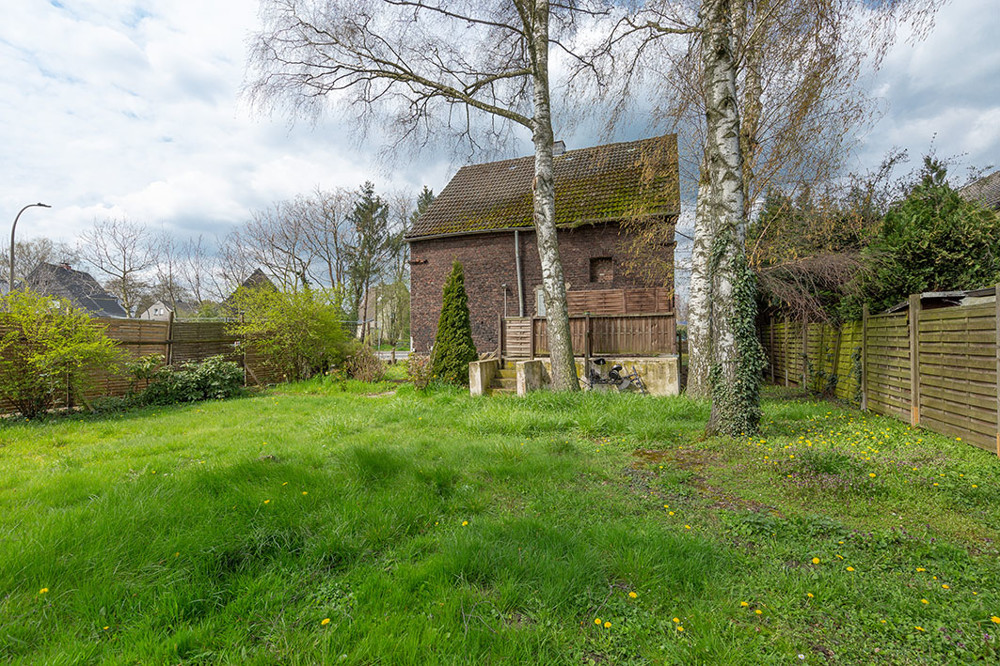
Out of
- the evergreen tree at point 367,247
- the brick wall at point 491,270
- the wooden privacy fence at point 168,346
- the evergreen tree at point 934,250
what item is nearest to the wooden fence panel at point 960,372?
the evergreen tree at point 934,250

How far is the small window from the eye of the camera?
16.1m

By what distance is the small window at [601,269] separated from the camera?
1609cm

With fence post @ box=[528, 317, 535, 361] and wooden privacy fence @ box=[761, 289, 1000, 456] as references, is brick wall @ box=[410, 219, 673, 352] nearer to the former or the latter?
fence post @ box=[528, 317, 535, 361]

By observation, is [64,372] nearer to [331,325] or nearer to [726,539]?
[331,325]

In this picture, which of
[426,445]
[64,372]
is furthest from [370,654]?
[64,372]

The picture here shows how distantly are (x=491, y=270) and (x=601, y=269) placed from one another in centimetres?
403

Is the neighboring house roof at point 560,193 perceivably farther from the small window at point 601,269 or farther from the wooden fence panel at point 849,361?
the wooden fence panel at point 849,361

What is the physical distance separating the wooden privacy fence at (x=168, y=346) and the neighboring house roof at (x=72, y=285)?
21.3 m

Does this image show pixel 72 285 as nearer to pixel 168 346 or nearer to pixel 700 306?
pixel 168 346

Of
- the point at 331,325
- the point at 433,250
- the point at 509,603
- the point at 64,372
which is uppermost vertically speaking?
the point at 433,250

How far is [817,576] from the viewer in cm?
259

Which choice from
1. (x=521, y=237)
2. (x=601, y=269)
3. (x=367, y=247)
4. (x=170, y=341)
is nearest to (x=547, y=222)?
(x=601, y=269)

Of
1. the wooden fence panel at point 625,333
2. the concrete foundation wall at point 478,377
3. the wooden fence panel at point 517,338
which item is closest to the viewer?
the concrete foundation wall at point 478,377

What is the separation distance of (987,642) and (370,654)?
274 centimetres
